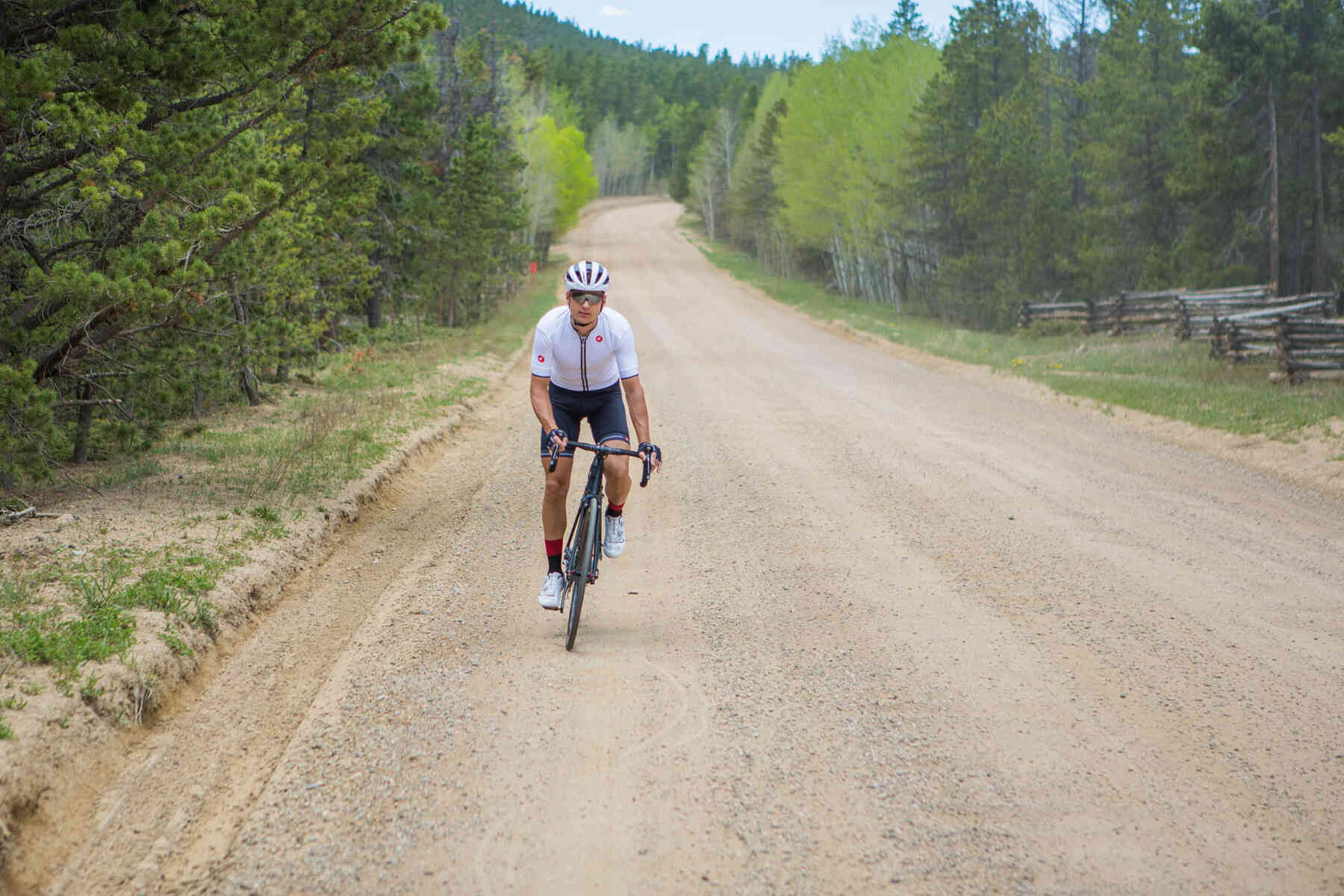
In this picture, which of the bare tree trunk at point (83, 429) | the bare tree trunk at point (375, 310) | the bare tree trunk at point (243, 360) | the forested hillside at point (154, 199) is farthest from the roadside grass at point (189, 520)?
the bare tree trunk at point (375, 310)

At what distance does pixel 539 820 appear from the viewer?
3791 mm

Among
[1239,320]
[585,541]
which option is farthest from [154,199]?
[1239,320]

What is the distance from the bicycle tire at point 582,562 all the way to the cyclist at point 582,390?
186 mm

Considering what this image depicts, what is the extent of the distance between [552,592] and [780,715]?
1773 mm

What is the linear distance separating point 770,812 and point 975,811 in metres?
0.80

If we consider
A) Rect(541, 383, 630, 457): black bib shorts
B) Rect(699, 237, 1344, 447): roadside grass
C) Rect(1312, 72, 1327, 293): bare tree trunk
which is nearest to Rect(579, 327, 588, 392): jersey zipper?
Rect(541, 383, 630, 457): black bib shorts

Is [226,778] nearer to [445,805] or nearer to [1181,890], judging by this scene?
[445,805]

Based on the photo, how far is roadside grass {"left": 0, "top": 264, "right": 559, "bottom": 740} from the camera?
494 cm

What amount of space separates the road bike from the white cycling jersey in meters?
0.43

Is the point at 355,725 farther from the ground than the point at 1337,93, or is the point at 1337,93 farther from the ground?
the point at 1337,93

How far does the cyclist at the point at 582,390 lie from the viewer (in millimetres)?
5672

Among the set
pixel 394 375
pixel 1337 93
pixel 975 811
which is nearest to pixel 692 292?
pixel 1337 93

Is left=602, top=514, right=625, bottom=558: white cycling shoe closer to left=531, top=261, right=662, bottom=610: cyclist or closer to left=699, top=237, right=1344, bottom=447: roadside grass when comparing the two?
left=531, top=261, right=662, bottom=610: cyclist

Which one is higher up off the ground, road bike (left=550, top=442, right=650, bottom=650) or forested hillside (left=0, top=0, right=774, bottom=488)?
forested hillside (left=0, top=0, right=774, bottom=488)
